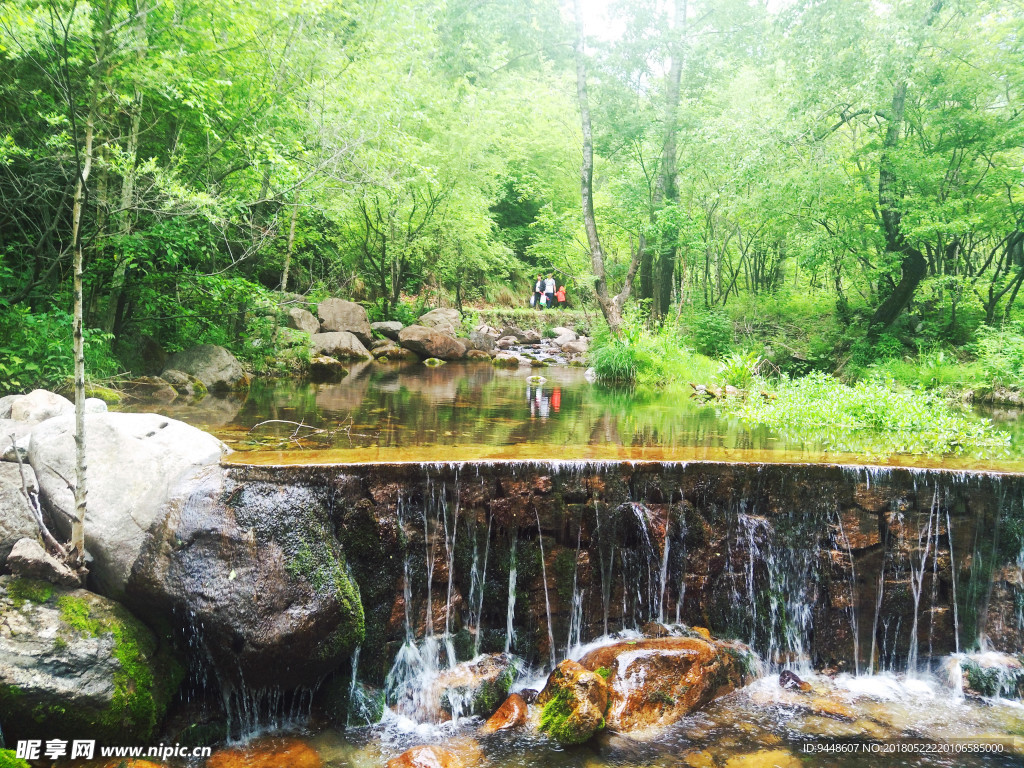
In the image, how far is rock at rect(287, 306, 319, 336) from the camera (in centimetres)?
1559

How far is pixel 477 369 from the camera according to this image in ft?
55.7

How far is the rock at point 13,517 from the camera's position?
4090 millimetres

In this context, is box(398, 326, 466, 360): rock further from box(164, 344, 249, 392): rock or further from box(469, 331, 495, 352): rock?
box(164, 344, 249, 392): rock

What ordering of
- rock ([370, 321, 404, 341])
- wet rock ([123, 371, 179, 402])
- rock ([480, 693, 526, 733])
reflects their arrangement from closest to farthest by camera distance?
rock ([480, 693, 526, 733]) < wet rock ([123, 371, 179, 402]) < rock ([370, 321, 404, 341])

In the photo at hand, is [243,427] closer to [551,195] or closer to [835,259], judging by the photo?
[835,259]

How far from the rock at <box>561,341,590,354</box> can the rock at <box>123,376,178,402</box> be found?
1367 cm

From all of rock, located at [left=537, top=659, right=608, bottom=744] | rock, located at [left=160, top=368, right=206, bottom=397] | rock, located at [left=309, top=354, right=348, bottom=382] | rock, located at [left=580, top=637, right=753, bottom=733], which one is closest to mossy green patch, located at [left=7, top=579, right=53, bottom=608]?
rock, located at [left=537, top=659, right=608, bottom=744]

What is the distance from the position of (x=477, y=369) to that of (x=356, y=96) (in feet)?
24.9

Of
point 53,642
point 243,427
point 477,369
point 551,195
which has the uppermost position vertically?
point 551,195

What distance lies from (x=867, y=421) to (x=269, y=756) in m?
8.50

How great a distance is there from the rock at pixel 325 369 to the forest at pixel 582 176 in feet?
4.06

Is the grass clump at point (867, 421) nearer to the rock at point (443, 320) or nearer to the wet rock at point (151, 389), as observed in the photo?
the wet rock at point (151, 389)

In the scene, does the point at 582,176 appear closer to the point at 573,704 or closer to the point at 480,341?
the point at 480,341

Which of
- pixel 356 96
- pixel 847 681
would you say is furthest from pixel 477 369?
pixel 847 681
